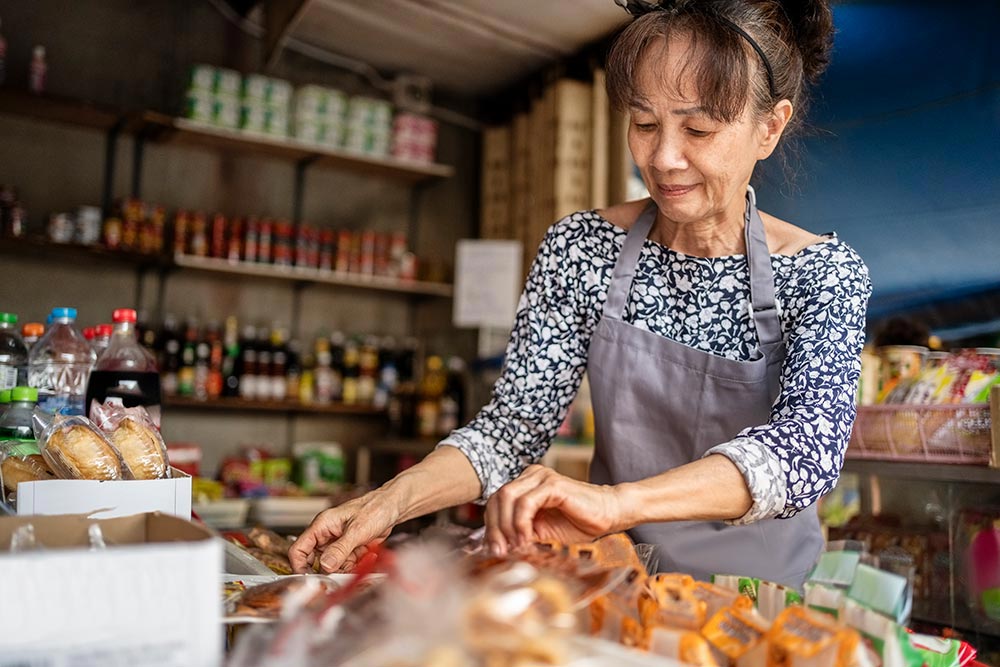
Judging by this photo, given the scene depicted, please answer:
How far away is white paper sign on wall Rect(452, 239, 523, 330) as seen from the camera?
422cm

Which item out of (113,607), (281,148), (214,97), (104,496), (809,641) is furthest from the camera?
(281,148)

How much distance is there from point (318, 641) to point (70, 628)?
6.0 inches

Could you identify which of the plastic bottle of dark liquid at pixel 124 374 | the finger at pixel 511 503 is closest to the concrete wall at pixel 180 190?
the plastic bottle of dark liquid at pixel 124 374

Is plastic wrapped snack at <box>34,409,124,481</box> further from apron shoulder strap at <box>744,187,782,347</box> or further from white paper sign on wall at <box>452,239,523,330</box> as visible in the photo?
white paper sign on wall at <box>452,239,523,330</box>

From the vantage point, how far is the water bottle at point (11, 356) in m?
1.43

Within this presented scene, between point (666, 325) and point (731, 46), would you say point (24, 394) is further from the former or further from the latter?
point (731, 46)

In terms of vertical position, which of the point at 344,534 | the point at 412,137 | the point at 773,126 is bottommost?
the point at 344,534

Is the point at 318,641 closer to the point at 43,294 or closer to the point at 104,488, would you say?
the point at 104,488

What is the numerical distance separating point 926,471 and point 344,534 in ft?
3.98

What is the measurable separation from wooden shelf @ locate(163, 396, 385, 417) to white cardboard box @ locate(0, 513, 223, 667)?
11.6 ft

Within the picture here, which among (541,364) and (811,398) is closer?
(811,398)

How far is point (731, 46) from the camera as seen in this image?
1.26 metres

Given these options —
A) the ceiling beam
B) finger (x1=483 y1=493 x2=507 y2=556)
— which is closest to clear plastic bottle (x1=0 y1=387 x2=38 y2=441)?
finger (x1=483 y1=493 x2=507 y2=556)

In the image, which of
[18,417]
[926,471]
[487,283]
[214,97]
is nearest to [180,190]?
[214,97]
